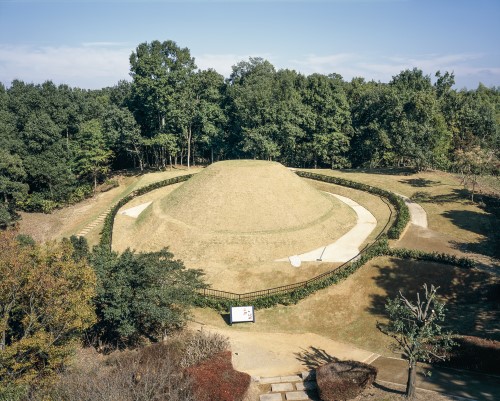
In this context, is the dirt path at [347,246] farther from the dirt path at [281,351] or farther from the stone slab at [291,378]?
the stone slab at [291,378]

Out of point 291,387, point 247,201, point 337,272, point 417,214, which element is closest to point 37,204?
point 247,201

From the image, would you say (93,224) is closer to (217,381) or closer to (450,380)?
(217,381)

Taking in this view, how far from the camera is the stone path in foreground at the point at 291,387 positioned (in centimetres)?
2488

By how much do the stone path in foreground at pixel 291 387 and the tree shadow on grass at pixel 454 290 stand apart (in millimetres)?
9914

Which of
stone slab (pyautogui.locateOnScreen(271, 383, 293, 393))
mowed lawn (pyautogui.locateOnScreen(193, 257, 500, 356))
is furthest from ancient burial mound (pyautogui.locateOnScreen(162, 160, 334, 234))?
stone slab (pyautogui.locateOnScreen(271, 383, 293, 393))

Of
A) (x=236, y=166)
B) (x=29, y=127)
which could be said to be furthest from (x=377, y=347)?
(x=29, y=127)

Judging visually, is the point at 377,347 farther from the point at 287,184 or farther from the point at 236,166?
the point at 236,166

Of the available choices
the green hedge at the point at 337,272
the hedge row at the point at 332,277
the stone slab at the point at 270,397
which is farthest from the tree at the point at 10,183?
the stone slab at the point at 270,397

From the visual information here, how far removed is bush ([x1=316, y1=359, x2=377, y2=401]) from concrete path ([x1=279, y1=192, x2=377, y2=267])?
16144 millimetres

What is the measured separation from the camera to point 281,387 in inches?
1021

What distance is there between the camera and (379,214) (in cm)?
5169

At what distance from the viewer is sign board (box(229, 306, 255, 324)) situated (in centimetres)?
3350

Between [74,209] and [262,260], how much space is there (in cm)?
3773

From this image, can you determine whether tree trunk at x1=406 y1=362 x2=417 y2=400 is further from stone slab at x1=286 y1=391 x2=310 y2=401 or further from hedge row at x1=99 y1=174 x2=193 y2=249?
Result: hedge row at x1=99 y1=174 x2=193 y2=249
